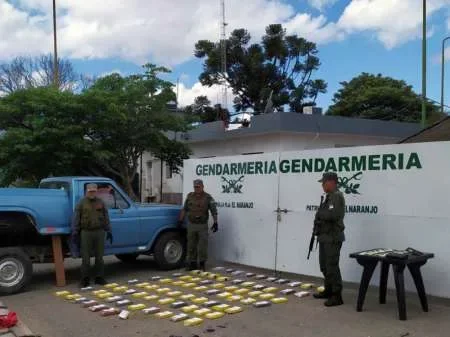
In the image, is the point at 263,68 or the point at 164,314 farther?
the point at 263,68

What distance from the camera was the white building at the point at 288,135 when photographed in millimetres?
20500

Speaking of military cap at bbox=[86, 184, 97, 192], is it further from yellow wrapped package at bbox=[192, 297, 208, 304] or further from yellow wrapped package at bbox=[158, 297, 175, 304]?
yellow wrapped package at bbox=[192, 297, 208, 304]

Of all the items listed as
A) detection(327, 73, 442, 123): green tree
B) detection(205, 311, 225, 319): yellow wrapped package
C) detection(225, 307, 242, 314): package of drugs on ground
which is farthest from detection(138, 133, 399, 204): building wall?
detection(327, 73, 442, 123): green tree

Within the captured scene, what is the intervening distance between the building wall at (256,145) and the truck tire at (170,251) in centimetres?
985

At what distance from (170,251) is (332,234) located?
4321mm

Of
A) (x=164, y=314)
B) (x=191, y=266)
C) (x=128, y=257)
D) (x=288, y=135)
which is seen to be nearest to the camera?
(x=164, y=314)

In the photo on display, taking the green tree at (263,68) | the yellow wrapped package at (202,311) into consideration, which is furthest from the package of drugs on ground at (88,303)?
the green tree at (263,68)

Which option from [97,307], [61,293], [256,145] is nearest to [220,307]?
[97,307]

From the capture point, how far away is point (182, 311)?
7.64 metres

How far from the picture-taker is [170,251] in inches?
440

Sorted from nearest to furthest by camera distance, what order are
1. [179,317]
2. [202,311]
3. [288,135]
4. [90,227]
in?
1. [179,317]
2. [202,311]
3. [90,227]
4. [288,135]

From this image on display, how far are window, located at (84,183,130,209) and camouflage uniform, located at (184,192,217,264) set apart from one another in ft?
4.03

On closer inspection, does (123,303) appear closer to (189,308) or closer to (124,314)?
(124,314)

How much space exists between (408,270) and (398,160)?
60.9 inches
